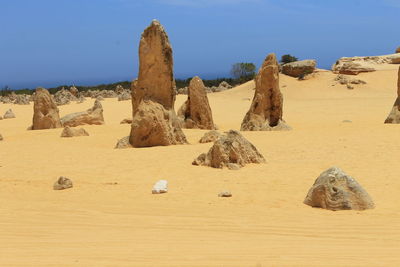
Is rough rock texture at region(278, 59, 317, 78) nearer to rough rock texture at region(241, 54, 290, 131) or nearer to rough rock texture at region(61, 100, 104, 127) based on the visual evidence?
rough rock texture at region(61, 100, 104, 127)

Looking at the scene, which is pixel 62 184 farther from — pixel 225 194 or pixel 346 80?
pixel 346 80

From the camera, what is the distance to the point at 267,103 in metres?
17.4

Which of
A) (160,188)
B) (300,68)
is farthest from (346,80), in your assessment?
(160,188)

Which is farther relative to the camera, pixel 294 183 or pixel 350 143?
pixel 350 143

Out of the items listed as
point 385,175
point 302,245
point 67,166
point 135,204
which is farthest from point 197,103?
point 302,245

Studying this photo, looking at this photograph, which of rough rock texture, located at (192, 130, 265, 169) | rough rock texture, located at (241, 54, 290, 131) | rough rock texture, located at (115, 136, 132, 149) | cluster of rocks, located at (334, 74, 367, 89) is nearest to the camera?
rough rock texture, located at (192, 130, 265, 169)

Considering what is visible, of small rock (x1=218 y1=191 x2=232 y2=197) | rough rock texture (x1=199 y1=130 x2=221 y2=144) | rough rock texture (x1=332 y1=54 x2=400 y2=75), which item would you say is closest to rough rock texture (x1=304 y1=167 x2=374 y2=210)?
small rock (x1=218 y1=191 x2=232 y2=197)

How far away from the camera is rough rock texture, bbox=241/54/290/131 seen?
17234 millimetres

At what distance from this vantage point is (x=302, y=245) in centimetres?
491

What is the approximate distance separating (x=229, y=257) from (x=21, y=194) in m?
4.69

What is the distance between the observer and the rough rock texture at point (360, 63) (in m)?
37.2

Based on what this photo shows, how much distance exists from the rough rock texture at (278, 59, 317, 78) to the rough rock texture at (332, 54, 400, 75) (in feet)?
5.78

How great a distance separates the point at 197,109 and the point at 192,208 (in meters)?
11.3

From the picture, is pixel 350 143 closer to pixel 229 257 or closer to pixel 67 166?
pixel 67 166
